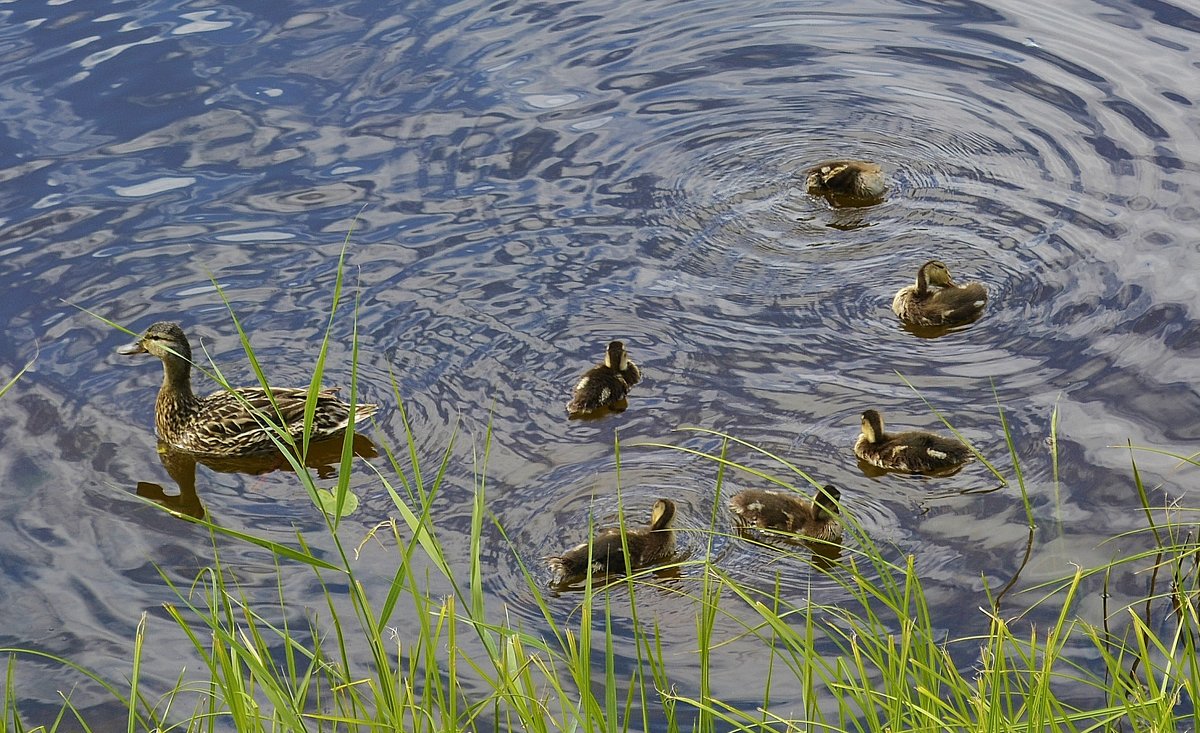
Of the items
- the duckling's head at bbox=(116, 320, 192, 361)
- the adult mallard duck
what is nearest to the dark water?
the adult mallard duck

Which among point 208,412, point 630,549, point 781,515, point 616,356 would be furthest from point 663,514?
point 208,412

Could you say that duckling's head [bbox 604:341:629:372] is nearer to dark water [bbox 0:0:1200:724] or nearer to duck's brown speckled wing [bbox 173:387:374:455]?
dark water [bbox 0:0:1200:724]

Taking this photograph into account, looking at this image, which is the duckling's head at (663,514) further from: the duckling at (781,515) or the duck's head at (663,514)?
the duckling at (781,515)

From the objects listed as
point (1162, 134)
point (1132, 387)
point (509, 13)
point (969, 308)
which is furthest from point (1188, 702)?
point (509, 13)

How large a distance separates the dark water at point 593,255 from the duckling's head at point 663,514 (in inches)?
9.8

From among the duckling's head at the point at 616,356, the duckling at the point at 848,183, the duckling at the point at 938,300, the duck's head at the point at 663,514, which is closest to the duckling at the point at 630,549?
the duck's head at the point at 663,514

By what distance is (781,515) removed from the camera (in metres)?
6.10

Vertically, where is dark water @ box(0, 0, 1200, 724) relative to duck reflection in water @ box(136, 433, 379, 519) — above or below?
above

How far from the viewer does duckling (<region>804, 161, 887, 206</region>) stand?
27.8 feet

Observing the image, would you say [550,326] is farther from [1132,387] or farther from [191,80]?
[191,80]

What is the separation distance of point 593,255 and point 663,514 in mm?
2686

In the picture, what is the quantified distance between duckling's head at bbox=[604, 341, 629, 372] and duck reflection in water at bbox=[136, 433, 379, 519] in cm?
121

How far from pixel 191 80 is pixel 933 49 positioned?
5.25 meters

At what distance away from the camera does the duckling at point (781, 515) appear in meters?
6.05
